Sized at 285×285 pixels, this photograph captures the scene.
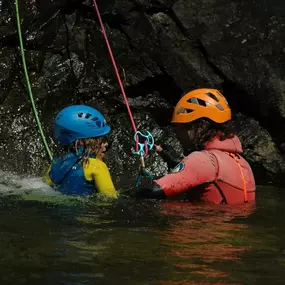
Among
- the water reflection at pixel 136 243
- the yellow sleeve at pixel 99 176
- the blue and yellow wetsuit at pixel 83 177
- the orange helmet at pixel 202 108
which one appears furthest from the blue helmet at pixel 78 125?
the orange helmet at pixel 202 108

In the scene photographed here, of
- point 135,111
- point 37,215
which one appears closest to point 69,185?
point 37,215

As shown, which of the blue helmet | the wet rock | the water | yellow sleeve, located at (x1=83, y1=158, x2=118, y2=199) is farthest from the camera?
the wet rock

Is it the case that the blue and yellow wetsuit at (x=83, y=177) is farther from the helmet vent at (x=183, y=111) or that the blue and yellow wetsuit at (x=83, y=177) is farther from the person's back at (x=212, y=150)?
the helmet vent at (x=183, y=111)

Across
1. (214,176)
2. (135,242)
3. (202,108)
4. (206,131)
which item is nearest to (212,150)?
(206,131)

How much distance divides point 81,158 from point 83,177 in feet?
0.73

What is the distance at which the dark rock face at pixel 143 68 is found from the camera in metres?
9.41

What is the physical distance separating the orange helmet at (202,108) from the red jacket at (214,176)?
243mm

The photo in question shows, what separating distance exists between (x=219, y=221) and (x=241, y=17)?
5227 millimetres

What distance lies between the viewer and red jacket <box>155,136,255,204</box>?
18.1 ft

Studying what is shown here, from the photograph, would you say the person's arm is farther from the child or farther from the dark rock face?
the dark rock face

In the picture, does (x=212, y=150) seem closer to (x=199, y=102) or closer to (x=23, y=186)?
(x=199, y=102)

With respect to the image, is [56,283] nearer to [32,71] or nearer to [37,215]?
[37,215]

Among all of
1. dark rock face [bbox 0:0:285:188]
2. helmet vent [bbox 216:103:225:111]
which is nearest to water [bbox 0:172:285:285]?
helmet vent [bbox 216:103:225:111]

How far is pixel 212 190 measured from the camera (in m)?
A: 5.83
